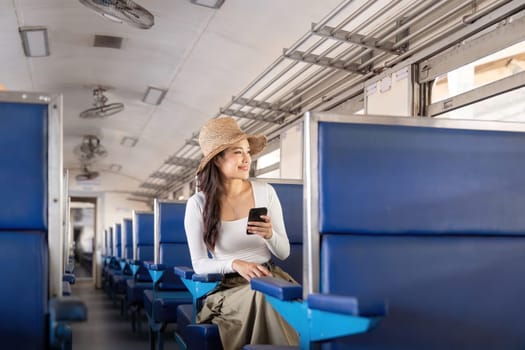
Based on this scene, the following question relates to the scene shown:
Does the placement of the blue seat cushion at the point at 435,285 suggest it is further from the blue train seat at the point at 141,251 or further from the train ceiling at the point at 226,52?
the blue train seat at the point at 141,251

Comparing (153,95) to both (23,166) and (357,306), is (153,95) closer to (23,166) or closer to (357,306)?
(23,166)

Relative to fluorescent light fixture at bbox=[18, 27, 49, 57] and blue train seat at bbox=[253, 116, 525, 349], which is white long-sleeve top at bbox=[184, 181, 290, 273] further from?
fluorescent light fixture at bbox=[18, 27, 49, 57]

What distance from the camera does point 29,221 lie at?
2014mm

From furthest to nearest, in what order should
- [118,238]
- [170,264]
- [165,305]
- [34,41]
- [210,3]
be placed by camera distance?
[118,238], [34,41], [210,3], [170,264], [165,305]

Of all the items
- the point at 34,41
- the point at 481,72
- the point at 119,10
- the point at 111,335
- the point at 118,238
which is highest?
the point at 34,41

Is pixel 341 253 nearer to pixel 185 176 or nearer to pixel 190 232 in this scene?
pixel 190 232

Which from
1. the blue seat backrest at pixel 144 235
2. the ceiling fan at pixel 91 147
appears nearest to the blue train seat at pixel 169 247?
the blue seat backrest at pixel 144 235

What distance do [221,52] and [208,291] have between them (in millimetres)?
4570

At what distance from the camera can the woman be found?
8.29ft

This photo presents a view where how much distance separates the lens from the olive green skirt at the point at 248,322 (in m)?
2.47

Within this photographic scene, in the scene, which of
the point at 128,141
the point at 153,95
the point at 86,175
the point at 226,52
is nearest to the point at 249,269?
the point at 226,52

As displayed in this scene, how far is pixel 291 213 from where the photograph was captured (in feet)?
11.6

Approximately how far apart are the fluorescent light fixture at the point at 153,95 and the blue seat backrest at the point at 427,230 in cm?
770

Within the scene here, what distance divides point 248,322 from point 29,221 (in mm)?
1018
